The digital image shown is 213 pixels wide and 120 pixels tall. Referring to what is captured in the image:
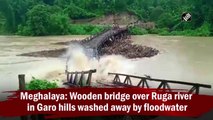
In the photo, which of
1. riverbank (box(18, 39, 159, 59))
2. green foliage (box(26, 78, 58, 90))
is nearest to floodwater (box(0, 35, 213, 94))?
riverbank (box(18, 39, 159, 59))

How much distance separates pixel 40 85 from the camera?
249 inches

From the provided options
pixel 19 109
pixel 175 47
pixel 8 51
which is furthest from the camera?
pixel 175 47

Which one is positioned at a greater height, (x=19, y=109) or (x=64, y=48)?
(x=64, y=48)

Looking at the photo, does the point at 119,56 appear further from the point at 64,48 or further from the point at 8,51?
the point at 8,51

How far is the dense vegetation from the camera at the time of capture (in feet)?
22.5

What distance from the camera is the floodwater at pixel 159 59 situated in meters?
6.58

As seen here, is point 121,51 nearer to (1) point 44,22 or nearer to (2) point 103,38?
(2) point 103,38

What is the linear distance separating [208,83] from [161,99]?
24.0 inches

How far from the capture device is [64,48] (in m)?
6.89

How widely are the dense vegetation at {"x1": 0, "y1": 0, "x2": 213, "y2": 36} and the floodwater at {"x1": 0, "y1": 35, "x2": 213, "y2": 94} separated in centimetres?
10

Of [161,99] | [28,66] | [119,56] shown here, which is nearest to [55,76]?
[28,66]

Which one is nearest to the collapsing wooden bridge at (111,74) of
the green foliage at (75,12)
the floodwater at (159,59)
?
the floodwater at (159,59)

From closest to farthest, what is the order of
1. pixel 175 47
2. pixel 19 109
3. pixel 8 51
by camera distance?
1. pixel 19 109
2. pixel 8 51
3. pixel 175 47

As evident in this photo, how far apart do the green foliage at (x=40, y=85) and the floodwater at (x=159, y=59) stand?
0.17 meters
